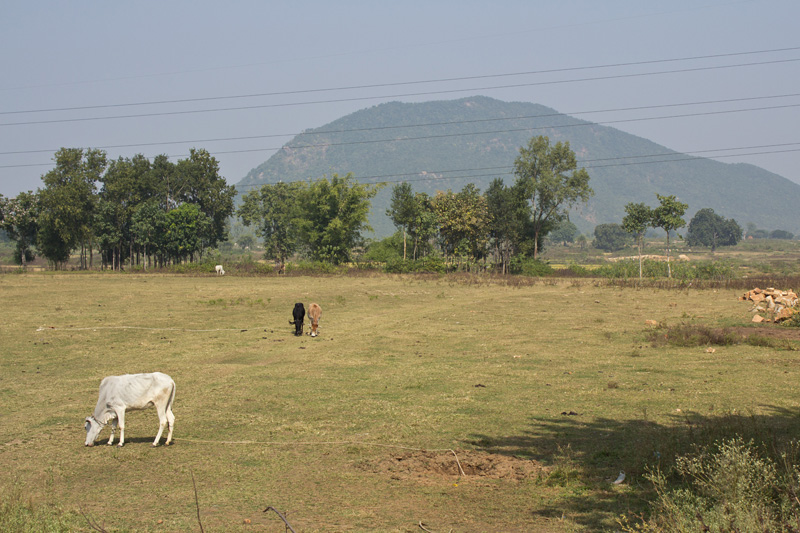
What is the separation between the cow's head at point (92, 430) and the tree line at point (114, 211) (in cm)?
6505

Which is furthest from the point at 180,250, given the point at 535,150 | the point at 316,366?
the point at 316,366

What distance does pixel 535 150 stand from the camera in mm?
86188

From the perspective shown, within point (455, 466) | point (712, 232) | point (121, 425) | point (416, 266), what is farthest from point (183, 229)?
point (712, 232)

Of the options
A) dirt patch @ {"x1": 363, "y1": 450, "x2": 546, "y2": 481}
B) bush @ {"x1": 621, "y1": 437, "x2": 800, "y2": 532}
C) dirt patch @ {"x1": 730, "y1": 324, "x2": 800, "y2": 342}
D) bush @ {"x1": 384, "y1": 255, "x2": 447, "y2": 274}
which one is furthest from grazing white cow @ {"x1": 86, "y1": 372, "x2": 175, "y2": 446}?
bush @ {"x1": 384, "y1": 255, "x2": 447, "y2": 274}

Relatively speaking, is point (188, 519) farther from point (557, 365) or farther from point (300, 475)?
point (557, 365)

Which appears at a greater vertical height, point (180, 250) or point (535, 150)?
point (535, 150)

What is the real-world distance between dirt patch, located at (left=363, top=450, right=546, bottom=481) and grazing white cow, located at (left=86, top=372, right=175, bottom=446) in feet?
12.1

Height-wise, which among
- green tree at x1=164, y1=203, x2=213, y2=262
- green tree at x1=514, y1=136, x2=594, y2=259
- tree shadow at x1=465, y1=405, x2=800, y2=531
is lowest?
tree shadow at x1=465, y1=405, x2=800, y2=531

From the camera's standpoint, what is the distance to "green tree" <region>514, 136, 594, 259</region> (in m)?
83.7

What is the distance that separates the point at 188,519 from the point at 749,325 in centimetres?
2373

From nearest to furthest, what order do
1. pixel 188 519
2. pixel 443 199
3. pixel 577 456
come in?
1. pixel 188 519
2. pixel 577 456
3. pixel 443 199

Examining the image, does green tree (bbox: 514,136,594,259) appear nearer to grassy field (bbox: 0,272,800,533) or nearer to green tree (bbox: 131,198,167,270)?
green tree (bbox: 131,198,167,270)

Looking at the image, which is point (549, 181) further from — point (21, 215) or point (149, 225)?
point (21, 215)

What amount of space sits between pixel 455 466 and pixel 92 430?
6.09 meters
